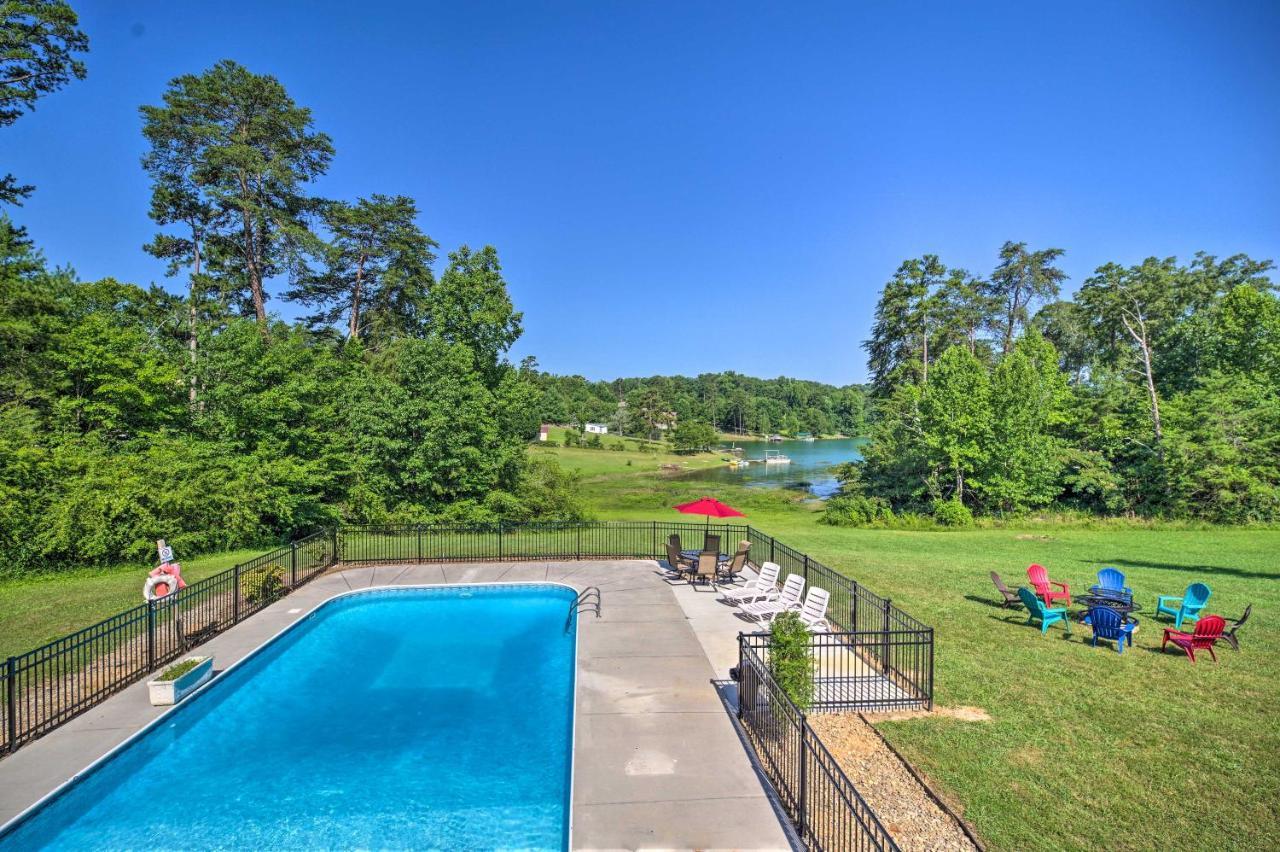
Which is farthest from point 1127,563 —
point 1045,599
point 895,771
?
point 895,771

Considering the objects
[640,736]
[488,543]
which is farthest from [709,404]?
[640,736]

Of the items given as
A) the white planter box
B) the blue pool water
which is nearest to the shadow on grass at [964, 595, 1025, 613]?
the blue pool water

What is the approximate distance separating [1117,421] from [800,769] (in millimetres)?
36095

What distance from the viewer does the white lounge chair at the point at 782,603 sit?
12.2 metres

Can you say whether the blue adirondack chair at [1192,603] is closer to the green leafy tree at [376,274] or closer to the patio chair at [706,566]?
the patio chair at [706,566]

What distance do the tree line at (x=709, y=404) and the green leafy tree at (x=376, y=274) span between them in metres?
65.8

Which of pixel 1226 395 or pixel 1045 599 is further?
pixel 1226 395

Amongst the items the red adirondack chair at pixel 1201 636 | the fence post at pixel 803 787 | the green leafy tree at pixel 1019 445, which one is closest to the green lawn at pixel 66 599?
the fence post at pixel 803 787

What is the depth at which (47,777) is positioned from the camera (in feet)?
22.8

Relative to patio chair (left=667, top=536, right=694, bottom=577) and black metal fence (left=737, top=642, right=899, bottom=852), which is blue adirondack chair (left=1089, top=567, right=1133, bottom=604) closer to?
black metal fence (left=737, top=642, right=899, bottom=852)

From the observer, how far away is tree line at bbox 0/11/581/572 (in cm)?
1786

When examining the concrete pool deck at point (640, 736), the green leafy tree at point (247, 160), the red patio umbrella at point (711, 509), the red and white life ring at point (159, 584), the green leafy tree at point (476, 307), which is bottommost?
the concrete pool deck at point (640, 736)

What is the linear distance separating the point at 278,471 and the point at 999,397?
32368 mm

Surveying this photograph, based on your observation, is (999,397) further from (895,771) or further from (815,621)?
(895,771)
